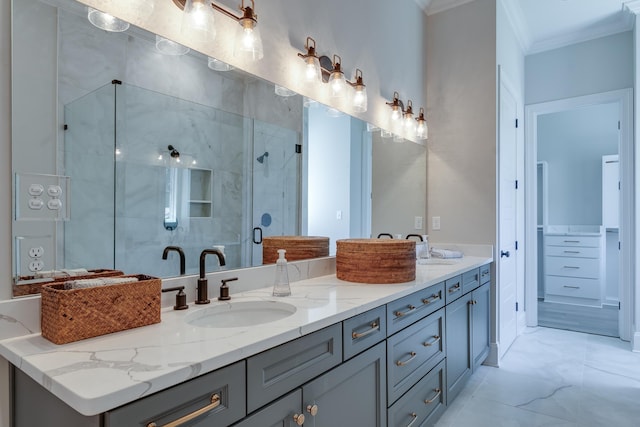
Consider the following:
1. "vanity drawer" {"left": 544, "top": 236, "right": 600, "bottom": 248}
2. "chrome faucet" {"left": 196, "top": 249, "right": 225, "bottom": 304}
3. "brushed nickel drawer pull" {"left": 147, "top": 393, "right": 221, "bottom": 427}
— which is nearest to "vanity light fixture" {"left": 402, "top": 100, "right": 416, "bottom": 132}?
"chrome faucet" {"left": 196, "top": 249, "right": 225, "bottom": 304}

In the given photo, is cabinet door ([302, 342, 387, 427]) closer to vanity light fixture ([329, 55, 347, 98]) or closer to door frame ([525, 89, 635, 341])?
vanity light fixture ([329, 55, 347, 98])

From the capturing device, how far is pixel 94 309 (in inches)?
38.8

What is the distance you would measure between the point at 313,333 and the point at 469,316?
1.69 m

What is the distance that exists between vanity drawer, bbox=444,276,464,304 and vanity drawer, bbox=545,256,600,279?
10.9ft

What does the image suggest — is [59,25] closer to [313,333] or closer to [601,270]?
[313,333]

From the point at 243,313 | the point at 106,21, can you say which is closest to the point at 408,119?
the point at 243,313

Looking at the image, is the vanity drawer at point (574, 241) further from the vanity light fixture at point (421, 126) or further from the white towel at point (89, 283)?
the white towel at point (89, 283)

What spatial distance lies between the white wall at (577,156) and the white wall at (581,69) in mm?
1676

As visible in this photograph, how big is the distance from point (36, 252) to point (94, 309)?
0.25m

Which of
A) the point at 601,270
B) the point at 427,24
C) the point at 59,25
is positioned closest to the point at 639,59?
the point at 427,24

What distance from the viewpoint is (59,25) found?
1112mm

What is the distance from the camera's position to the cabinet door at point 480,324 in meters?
2.60

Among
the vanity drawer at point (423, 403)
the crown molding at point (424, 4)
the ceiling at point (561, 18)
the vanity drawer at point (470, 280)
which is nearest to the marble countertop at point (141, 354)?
the vanity drawer at point (423, 403)

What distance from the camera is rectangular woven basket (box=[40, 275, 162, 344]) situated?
94 centimetres
